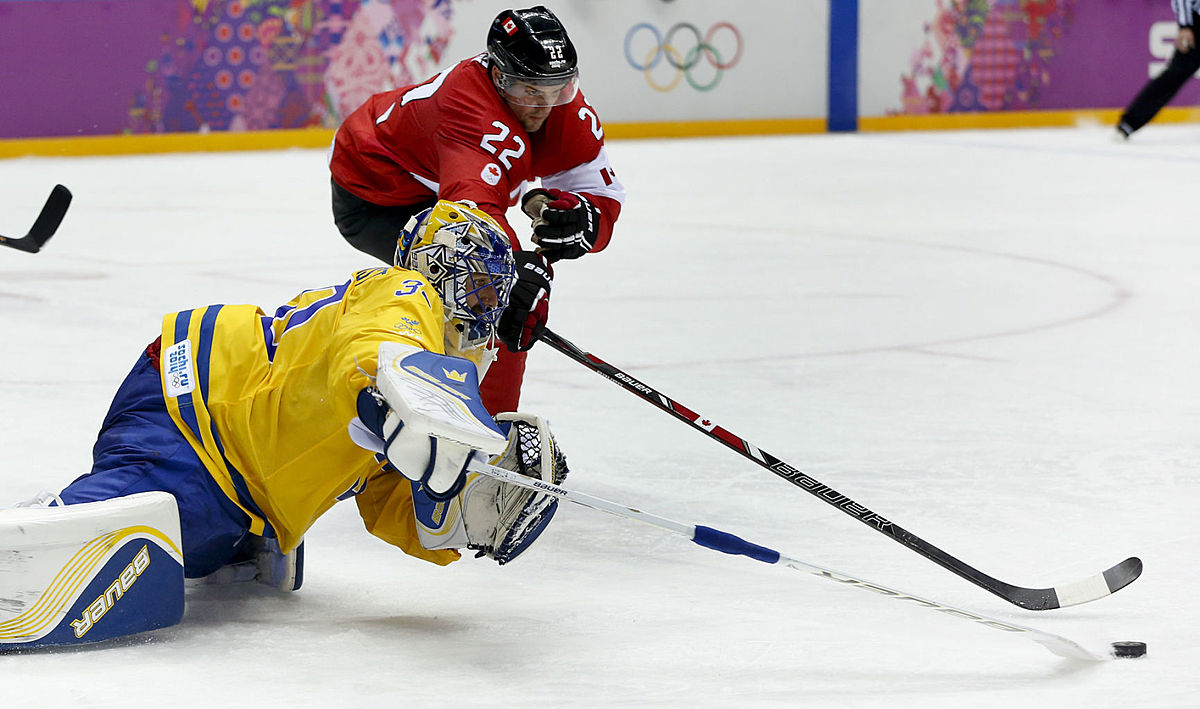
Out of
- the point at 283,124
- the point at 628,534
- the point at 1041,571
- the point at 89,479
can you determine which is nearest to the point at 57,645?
the point at 89,479

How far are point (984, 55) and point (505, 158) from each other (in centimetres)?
924

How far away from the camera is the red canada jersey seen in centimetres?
271

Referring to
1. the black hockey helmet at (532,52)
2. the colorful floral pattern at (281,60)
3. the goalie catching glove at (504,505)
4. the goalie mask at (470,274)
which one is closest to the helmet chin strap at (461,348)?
the goalie mask at (470,274)

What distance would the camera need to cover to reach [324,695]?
1.73m

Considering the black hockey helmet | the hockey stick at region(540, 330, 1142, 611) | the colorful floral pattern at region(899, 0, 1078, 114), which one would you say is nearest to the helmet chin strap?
the hockey stick at region(540, 330, 1142, 611)

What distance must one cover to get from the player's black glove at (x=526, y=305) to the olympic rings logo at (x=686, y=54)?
27.9 ft

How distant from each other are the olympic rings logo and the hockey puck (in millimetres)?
9073

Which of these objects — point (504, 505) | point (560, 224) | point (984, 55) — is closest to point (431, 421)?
point (504, 505)

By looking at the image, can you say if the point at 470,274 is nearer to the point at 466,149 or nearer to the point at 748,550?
the point at 748,550

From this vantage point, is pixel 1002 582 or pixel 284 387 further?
pixel 1002 582

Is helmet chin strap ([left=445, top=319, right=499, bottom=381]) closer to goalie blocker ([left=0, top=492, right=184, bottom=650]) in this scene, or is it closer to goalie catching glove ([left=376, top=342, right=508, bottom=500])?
goalie catching glove ([left=376, top=342, right=508, bottom=500])

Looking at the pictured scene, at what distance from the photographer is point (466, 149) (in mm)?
2730

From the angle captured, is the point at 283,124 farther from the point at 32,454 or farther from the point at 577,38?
the point at 32,454

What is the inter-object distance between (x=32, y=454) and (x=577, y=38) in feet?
26.4
